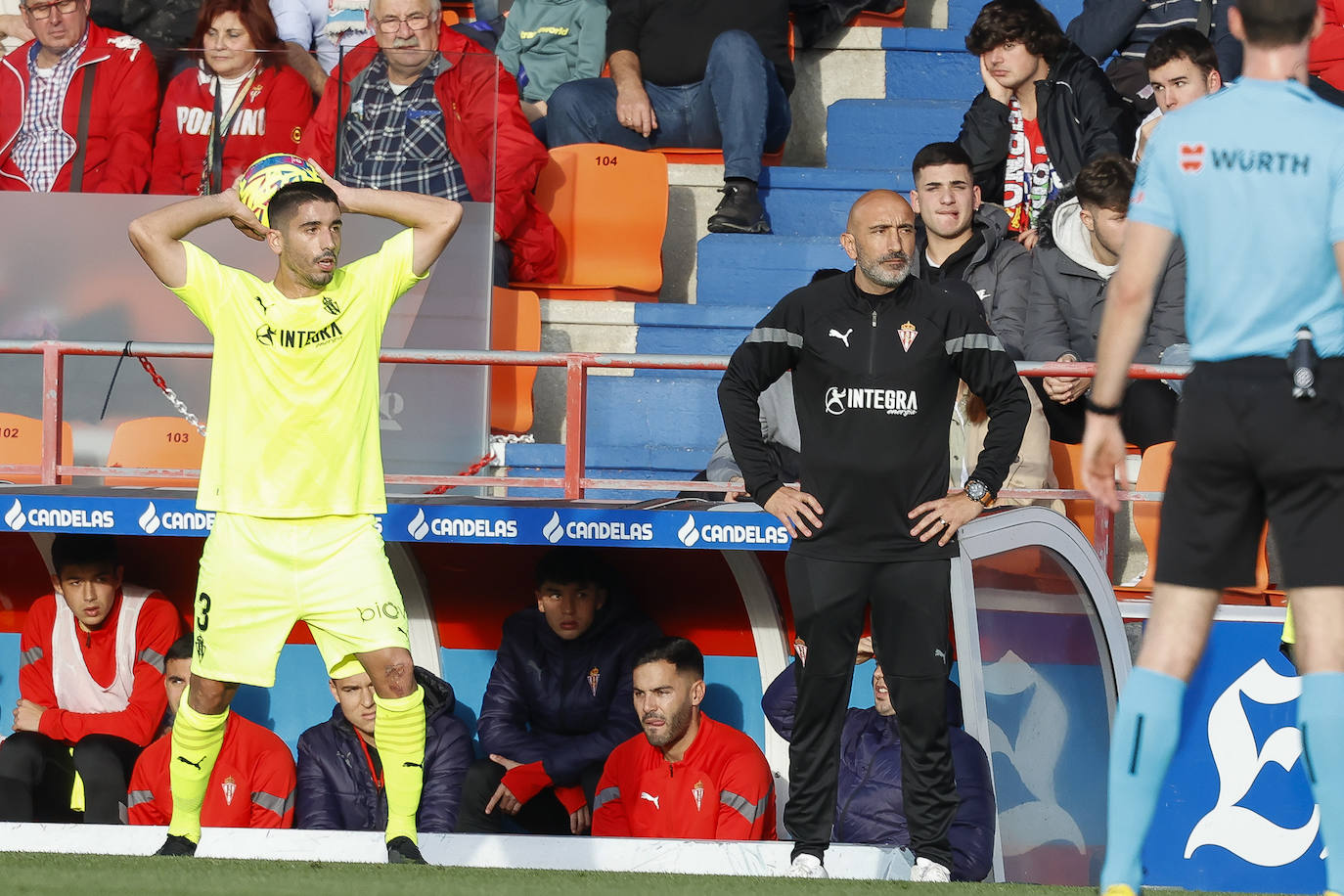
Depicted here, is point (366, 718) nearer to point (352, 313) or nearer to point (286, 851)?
point (286, 851)

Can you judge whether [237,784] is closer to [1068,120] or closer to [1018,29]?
[1068,120]

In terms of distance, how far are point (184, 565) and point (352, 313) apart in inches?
139

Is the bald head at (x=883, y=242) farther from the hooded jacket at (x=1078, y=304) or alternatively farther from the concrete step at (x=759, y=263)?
the concrete step at (x=759, y=263)

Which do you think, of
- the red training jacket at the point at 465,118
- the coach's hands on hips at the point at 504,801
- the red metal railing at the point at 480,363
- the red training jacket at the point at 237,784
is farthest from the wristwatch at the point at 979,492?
the red training jacket at the point at 237,784

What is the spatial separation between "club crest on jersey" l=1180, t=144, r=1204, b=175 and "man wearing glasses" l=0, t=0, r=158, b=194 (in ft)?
19.7

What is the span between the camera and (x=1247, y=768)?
22.3 ft

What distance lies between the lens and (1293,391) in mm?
3324

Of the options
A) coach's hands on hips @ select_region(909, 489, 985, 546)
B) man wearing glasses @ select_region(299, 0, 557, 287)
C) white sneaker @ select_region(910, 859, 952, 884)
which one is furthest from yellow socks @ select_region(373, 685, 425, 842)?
man wearing glasses @ select_region(299, 0, 557, 287)

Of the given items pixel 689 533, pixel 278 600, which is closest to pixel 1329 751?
pixel 278 600

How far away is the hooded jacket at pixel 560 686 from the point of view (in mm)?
7562

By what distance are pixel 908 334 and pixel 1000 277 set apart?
2394 mm

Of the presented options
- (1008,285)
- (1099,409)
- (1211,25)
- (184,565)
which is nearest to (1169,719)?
(1099,409)

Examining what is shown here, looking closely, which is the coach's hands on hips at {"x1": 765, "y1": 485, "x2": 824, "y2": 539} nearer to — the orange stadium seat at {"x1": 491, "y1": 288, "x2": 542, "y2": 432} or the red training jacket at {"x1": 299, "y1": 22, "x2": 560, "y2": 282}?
the orange stadium seat at {"x1": 491, "y1": 288, "x2": 542, "y2": 432}

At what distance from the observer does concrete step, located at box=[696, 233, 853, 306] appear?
954 centimetres
